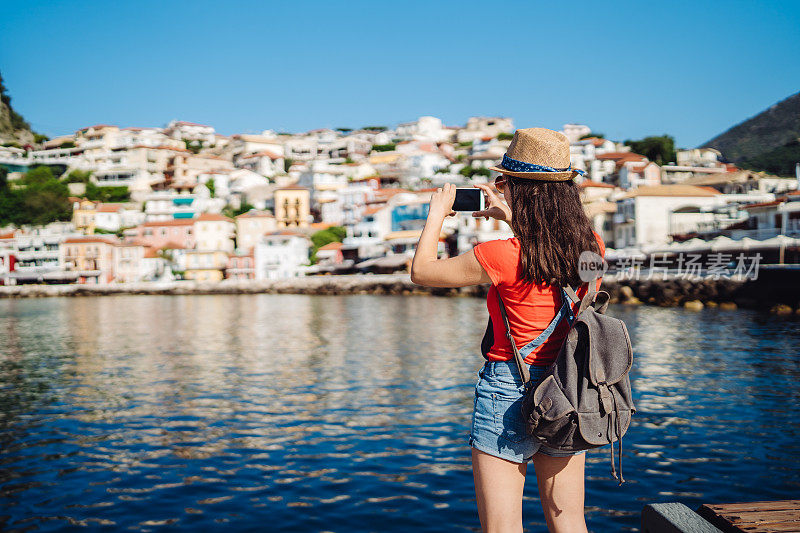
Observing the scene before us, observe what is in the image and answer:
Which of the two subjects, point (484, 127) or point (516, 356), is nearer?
point (516, 356)

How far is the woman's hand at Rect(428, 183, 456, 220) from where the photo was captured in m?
2.53

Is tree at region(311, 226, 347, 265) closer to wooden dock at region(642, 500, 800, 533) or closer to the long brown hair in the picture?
wooden dock at region(642, 500, 800, 533)

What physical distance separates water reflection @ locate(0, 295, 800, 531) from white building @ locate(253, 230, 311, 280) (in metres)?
47.0

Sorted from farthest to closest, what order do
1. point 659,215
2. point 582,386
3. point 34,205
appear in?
point 34,205 < point 659,215 < point 582,386

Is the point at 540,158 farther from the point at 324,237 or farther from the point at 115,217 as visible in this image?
the point at 115,217

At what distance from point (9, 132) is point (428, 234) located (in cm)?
13240

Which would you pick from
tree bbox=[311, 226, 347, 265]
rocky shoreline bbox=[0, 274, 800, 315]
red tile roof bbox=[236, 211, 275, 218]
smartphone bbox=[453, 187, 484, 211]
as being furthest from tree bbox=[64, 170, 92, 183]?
smartphone bbox=[453, 187, 484, 211]

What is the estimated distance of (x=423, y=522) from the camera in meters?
6.21

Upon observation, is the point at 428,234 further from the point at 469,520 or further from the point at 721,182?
the point at 721,182

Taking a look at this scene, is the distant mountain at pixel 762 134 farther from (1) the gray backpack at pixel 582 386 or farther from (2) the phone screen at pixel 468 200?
(1) the gray backpack at pixel 582 386

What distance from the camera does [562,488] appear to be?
248cm

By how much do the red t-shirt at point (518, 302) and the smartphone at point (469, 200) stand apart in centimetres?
28

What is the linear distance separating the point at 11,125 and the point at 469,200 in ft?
444

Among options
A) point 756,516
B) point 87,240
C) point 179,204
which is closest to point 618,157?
point 179,204
